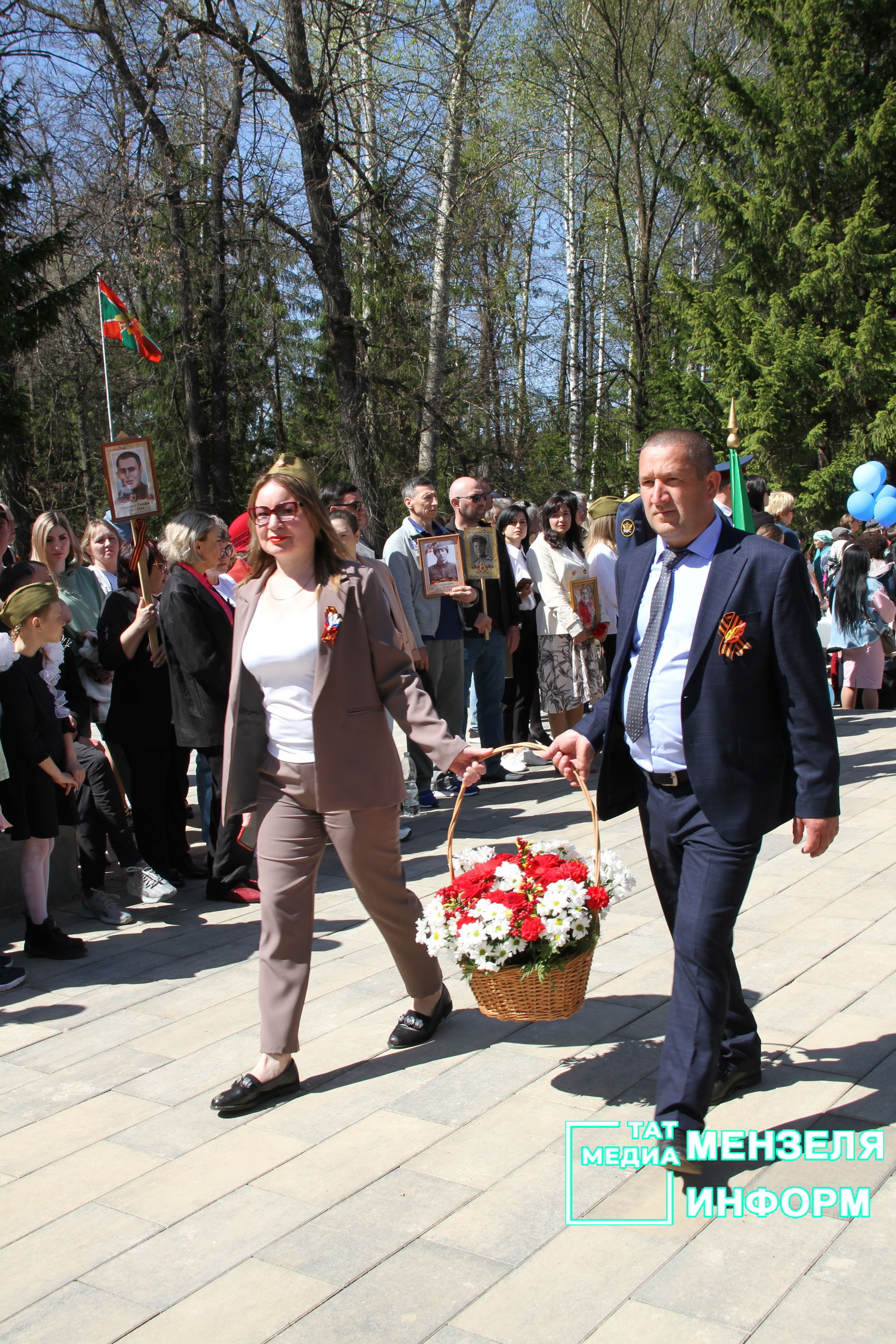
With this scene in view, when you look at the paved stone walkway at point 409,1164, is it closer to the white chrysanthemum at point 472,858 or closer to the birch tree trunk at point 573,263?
the white chrysanthemum at point 472,858

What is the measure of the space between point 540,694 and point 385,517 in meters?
7.70

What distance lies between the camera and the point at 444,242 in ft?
52.4

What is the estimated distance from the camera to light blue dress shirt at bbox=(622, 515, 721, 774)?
3.46 m

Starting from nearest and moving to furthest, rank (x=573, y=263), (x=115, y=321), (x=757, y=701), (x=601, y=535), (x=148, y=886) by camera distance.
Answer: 1. (x=757, y=701)
2. (x=148, y=886)
3. (x=115, y=321)
4. (x=601, y=535)
5. (x=573, y=263)

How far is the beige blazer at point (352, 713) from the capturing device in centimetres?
402

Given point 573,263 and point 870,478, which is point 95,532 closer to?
point 870,478

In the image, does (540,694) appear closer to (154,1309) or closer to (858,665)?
(858,665)

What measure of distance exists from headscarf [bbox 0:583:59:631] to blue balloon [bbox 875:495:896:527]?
467 inches

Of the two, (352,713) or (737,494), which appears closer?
(352,713)

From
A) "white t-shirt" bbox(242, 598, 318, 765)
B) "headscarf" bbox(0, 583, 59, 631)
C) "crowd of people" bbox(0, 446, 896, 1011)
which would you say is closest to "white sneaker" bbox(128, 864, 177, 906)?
"crowd of people" bbox(0, 446, 896, 1011)

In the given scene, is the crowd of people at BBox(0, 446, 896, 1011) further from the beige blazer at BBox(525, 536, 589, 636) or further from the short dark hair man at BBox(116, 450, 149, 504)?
the short dark hair man at BBox(116, 450, 149, 504)

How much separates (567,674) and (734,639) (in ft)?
18.8

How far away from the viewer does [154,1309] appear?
2949 mm

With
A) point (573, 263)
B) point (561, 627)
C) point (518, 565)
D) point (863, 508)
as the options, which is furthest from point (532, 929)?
point (573, 263)
